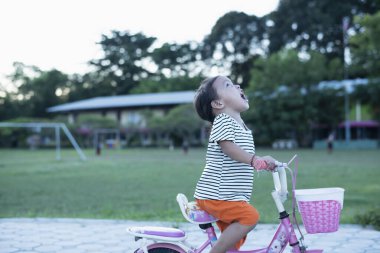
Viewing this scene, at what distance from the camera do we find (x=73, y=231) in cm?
575

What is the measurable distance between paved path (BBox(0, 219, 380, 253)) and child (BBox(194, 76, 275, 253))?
189 centimetres

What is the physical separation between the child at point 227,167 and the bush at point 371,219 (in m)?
3.15

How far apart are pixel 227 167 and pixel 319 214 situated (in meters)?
0.60

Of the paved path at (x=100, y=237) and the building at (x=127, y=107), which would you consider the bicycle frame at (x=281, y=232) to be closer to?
the paved path at (x=100, y=237)

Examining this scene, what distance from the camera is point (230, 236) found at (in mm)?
2900

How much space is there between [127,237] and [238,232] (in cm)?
277

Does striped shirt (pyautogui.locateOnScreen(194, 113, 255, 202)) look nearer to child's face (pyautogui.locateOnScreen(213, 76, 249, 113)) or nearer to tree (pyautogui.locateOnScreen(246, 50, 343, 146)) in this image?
child's face (pyautogui.locateOnScreen(213, 76, 249, 113))

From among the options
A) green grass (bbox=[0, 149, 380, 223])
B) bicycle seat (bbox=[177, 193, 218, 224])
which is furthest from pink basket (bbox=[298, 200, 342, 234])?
green grass (bbox=[0, 149, 380, 223])

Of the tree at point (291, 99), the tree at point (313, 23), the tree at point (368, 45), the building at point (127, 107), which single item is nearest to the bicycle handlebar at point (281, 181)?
the tree at point (368, 45)

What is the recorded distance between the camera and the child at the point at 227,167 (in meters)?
2.90

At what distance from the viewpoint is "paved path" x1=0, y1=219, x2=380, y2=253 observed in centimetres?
484

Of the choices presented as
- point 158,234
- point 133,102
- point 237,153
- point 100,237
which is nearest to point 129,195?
point 100,237

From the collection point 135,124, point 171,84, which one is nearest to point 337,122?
point 135,124

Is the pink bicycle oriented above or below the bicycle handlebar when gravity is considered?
below
